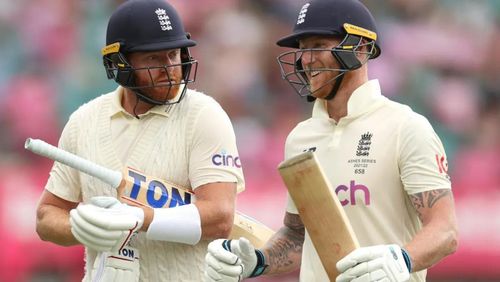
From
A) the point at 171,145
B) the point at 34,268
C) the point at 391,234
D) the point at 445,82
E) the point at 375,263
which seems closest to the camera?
the point at 375,263

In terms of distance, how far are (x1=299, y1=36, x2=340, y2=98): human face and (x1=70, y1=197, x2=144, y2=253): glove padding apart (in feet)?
2.84

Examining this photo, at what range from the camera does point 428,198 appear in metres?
4.96

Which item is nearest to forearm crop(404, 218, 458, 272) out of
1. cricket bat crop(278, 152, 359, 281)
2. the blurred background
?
cricket bat crop(278, 152, 359, 281)

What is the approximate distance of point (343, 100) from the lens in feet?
17.5

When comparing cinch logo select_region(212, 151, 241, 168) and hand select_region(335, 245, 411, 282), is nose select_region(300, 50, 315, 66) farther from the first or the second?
hand select_region(335, 245, 411, 282)

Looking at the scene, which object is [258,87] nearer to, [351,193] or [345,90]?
[345,90]

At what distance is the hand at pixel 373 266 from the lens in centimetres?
448

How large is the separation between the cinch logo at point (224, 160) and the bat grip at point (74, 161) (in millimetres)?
416

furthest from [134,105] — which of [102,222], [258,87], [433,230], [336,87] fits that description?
[258,87]

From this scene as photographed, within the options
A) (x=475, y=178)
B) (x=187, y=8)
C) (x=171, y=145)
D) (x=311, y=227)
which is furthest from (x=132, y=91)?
(x=187, y=8)

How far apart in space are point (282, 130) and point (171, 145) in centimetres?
461

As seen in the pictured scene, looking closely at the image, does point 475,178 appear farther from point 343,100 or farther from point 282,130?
point 343,100

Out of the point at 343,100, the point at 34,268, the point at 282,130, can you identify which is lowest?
the point at 34,268

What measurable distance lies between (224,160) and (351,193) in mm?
713
